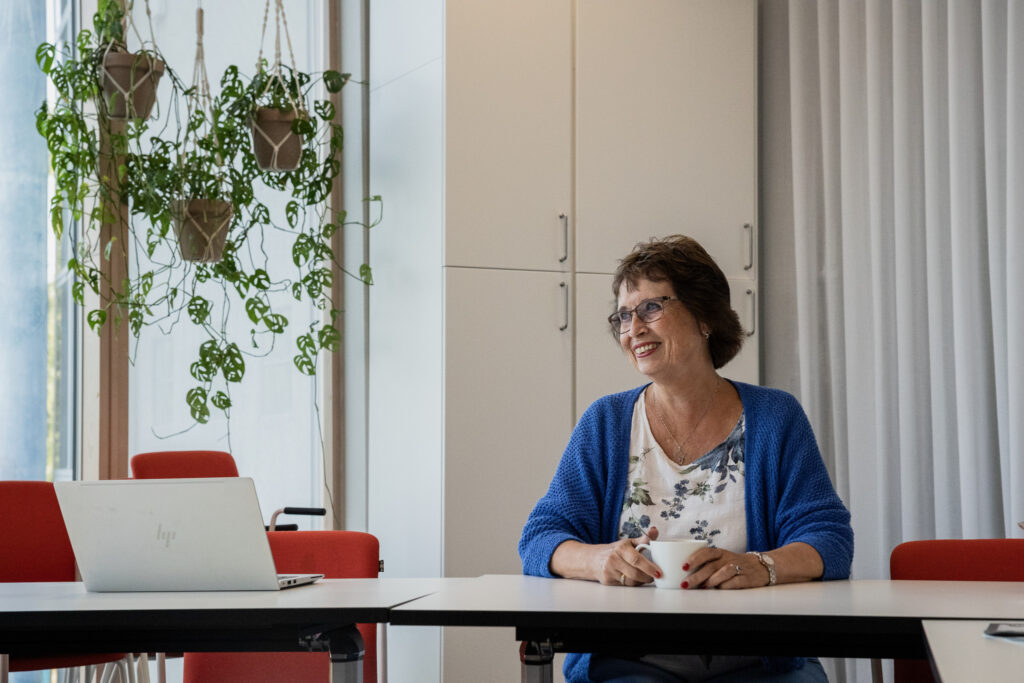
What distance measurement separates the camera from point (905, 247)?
3.61 metres

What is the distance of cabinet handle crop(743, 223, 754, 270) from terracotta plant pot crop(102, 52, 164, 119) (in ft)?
6.93

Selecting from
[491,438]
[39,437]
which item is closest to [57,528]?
[39,437]

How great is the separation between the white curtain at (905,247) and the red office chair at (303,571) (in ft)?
6.30

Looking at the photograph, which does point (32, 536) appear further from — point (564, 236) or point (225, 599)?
point (564, 236)

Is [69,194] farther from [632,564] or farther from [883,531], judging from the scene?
[883,531]

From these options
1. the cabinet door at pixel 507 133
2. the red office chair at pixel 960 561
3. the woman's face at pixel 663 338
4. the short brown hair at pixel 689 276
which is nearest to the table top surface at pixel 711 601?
the red office chair at pixel 960 561

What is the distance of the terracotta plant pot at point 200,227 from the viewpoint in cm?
352


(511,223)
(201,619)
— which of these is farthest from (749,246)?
(201,619)

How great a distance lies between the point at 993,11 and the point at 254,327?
264cm

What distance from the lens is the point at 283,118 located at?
3.56m

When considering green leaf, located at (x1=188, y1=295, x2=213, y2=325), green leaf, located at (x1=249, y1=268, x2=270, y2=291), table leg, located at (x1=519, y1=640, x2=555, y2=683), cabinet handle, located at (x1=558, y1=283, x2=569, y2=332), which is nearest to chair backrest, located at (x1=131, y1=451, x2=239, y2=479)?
green leaf, located at (x1=188, y1=295, x2=213, y2=325)

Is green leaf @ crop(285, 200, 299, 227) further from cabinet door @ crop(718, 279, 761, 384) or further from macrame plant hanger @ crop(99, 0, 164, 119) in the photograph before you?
cabinet door @ crop(718, 279, 761, 384)

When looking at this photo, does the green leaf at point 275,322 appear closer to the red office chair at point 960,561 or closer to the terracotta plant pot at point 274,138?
the terracotta plant pot at point 274,138

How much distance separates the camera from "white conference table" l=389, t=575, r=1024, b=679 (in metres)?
1.55
